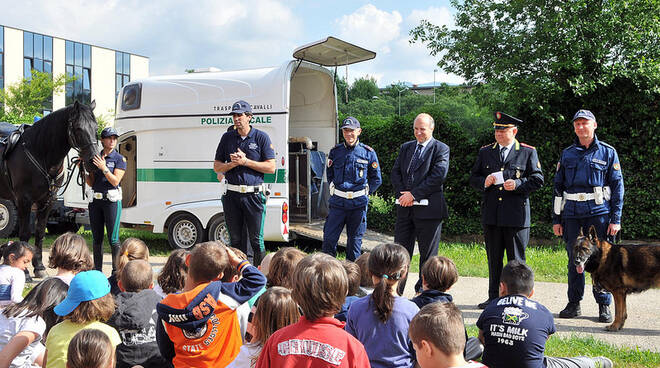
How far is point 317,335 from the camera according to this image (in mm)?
2289

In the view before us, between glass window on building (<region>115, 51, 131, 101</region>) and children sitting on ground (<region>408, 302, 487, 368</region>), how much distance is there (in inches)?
2016

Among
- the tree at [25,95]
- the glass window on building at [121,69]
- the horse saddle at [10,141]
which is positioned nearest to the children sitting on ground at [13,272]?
the horse saddle at [10,141]

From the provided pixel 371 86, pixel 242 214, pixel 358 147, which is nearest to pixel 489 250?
pixel 358 147

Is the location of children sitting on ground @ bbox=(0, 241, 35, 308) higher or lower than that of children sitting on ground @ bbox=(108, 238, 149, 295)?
lower

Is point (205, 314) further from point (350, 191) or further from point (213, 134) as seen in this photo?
point (213, 134)

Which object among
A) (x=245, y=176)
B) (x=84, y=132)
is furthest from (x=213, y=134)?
(x=245, y=176)

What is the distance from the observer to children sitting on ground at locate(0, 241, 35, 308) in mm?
4125

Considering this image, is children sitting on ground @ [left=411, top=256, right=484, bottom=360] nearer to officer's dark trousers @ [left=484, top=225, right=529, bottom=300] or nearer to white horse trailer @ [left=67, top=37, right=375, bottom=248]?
officer's dark trousers @ [left=484, top=225, right=529, bottom=300]

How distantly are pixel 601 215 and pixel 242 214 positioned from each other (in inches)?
146

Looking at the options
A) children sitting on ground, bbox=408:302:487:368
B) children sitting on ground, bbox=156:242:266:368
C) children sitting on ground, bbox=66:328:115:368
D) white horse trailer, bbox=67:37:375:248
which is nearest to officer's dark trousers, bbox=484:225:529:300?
children sitting on ground, bbox=156:242:266:368

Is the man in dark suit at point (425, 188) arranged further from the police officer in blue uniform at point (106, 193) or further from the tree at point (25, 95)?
the tree at point (25, 95)

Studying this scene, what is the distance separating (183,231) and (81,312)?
6.66 meters

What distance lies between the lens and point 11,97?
26.0 m

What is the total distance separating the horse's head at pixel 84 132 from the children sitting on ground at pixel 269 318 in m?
4.55
